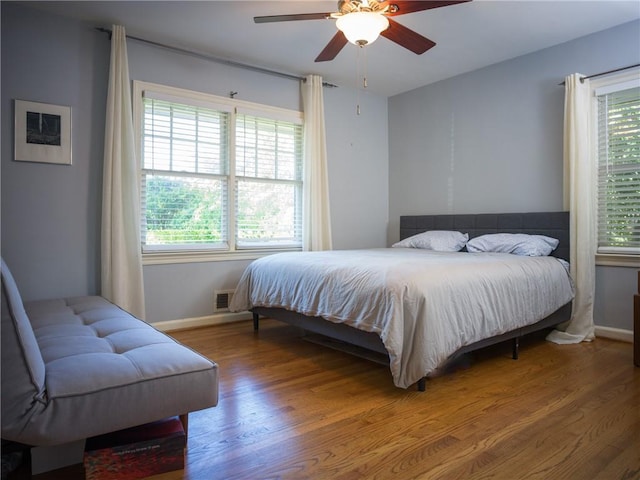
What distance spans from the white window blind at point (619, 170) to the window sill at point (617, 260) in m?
0.04

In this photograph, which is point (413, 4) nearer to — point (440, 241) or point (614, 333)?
point (440, 241)

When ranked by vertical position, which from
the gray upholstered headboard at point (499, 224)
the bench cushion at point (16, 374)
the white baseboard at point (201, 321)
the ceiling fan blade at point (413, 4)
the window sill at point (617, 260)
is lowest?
the white baseboard at point (201, 321)

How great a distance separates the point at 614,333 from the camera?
138 inches

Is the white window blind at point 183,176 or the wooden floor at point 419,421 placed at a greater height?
the white window blind at point 183,176

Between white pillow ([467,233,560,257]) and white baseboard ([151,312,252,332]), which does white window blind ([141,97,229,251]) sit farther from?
white pillow ([467,233,560,257])

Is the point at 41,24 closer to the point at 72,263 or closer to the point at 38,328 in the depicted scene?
the point at 72,263

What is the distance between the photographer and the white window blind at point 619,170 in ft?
11.3

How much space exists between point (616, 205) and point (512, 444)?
268 centimetres

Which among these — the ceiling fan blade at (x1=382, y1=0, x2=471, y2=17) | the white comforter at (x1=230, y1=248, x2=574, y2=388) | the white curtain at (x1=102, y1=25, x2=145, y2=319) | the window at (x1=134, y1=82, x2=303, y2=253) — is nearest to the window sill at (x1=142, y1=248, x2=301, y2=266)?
the window at (x1=134, y1=82, x2=303, y2=253)

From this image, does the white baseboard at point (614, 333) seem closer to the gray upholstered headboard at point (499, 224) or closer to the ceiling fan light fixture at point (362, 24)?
the gray upholstered headboard at point (499, 224)

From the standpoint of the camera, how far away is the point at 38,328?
204 centimetres

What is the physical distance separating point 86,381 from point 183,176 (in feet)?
9.19

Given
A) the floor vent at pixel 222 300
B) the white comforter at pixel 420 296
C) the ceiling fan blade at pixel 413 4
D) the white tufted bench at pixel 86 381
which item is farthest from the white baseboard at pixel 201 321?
the ceiling fan blade at pixel 413 4

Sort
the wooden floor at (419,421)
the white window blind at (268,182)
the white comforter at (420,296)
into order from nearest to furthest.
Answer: the wooden floor at (419,421) → the white comforter at (420,296) → the white window blind at (268,182)
